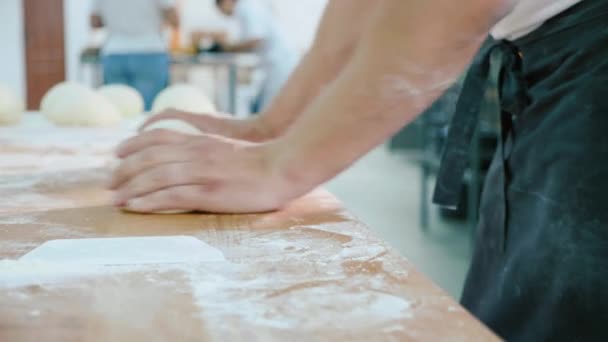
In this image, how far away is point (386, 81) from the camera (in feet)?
2.13

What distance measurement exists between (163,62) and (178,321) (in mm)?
3691

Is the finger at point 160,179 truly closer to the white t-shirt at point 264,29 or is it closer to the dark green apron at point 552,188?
the dark green apron at point 552,188

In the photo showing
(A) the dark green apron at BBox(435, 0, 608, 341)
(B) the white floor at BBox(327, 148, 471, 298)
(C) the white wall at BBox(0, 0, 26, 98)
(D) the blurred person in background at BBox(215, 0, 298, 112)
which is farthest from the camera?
(C) the white wall at BBox(0, 0, 26, 98)

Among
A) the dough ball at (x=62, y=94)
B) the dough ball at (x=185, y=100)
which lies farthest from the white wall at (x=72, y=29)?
the dough ball at (x=62, y=94)

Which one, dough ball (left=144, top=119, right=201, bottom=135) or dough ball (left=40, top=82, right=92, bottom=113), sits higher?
dough ball (left=144, top=119, right=201, bottom=135)

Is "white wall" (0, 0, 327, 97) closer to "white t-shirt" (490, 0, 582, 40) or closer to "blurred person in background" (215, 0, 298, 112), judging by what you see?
"blurred person in background" (215, 0, 298, 112)

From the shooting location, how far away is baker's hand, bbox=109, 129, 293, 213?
726 millimetres

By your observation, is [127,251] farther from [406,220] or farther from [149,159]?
[406,220]

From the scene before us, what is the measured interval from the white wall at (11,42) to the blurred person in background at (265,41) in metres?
1.53

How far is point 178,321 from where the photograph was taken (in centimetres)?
43

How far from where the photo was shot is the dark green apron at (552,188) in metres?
0.70

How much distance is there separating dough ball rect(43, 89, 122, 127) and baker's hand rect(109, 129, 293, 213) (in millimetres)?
883

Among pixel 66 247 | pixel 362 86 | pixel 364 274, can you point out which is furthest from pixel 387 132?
pixel 66 247

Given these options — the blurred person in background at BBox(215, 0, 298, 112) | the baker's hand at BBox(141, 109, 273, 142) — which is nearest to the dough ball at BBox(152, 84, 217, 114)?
the baker's hand at BBox(141, 109, 273, 142)
